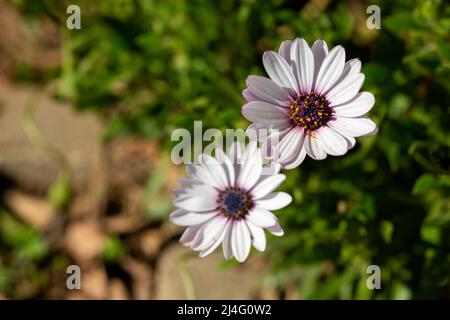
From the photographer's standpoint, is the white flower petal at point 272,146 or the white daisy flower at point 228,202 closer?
the white flower petal at point 272,146

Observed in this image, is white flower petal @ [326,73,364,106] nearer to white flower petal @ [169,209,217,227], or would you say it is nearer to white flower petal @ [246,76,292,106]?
white flower petal @ [246,76,292,106]

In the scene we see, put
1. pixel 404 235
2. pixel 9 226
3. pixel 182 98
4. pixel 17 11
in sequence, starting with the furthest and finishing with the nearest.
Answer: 1. pixel 17 11
2. pixel 9 226
3. pixel 182 98
4. pixel 404 235

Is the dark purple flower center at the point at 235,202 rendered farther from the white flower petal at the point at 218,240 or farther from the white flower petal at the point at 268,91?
the white flower petal at the point at 268,91

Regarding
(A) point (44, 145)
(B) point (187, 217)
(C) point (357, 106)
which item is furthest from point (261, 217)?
(A) point (44, 145)

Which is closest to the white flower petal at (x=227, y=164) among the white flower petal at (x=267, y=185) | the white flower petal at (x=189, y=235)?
the white flower petal at (x=267, y=185)

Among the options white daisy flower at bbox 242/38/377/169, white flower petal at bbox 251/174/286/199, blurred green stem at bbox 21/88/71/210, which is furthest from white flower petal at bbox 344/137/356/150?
blurred green stem at bbox 21/88/71/210
